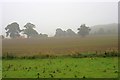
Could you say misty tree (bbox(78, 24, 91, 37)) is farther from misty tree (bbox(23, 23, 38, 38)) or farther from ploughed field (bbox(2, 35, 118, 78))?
misty tree (bbox(23, 23, 38, 38))

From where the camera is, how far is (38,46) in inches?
1513

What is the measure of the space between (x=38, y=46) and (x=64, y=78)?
73.7ft

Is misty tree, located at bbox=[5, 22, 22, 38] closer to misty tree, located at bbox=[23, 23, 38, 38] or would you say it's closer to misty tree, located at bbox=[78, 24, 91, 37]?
misty tree, located at bbox=[23, 23, 38, 38]

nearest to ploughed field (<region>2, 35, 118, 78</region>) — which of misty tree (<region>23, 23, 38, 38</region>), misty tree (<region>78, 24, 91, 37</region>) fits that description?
misty tree (<region>78, 24, 91, 37</region>)

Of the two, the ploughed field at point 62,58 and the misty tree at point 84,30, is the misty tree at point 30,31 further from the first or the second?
the misty tree at point 84,30

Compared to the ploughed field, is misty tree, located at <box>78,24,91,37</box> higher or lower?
higher

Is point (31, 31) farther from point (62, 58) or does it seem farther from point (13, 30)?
point (62, 58)

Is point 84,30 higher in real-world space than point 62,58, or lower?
higher

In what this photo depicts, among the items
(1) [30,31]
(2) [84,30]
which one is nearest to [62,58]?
(2) [84,30]

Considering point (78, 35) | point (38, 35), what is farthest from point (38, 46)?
point (78, 35)

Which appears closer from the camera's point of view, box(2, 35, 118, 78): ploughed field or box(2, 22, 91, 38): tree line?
box(2, 35, 118, 78): ploughed field

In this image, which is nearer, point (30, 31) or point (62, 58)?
point (62, 58)

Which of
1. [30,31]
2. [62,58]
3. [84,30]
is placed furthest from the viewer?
[30,31]

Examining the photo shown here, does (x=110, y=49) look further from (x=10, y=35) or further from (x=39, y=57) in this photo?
(x=10, y=35)
